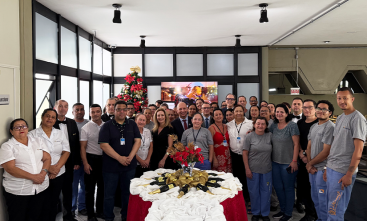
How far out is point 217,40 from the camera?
840 centimetres

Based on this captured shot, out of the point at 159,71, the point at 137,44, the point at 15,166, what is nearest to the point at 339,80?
the point at 159,71

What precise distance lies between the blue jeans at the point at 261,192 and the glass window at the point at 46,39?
13.6ft

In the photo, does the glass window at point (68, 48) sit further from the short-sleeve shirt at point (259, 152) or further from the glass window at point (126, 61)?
the short-sleeve shirt at point (259, 152)

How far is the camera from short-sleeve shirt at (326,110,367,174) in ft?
9.42

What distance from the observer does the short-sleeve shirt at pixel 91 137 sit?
402cm

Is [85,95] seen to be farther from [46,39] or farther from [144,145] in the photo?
[144,145]

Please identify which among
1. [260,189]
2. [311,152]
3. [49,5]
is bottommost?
[260,189]

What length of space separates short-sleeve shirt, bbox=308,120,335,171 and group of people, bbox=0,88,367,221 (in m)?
0.01

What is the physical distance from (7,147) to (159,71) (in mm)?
6838

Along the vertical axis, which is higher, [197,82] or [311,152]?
[197,82]

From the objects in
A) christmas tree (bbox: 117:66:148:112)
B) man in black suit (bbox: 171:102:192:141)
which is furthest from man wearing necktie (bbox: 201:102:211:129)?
christmas tree (bbox: 117:66:148:112)

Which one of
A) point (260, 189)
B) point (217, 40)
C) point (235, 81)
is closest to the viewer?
point (260, 189)

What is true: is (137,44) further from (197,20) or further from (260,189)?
(260,189)

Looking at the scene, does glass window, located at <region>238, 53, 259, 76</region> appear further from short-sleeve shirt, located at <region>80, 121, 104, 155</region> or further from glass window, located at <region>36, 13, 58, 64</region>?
short-sleeve shirt, located at <region>80, 121, 104, 155</region>
